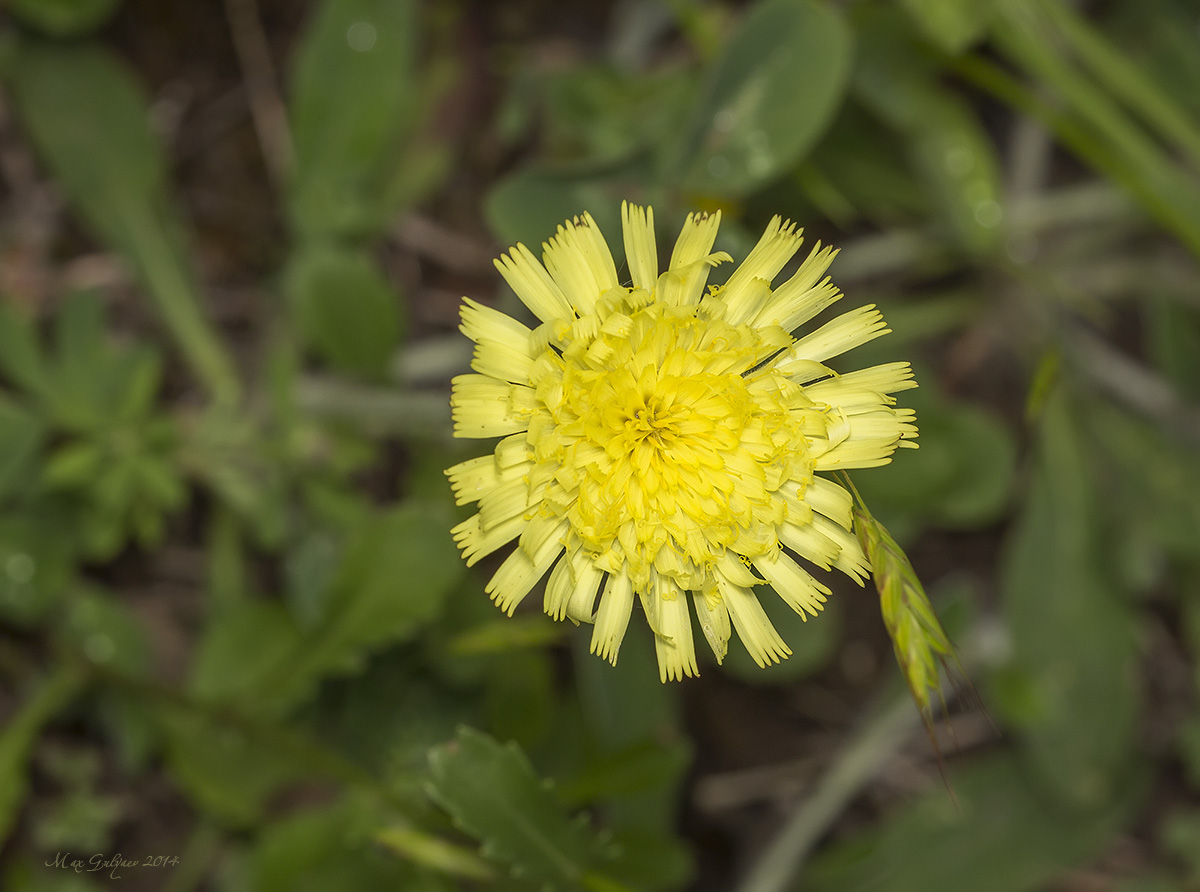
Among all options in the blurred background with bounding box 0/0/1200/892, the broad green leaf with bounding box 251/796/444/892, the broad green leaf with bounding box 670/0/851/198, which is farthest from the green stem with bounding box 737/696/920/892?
the broad green leaf with bounding box 670/0/851/198

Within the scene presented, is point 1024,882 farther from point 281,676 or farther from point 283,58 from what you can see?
point 283,58

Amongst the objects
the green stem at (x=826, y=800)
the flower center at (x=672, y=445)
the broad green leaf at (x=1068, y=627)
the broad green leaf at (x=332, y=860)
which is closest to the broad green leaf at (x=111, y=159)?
the broad green leaf at (x=332, y=860)

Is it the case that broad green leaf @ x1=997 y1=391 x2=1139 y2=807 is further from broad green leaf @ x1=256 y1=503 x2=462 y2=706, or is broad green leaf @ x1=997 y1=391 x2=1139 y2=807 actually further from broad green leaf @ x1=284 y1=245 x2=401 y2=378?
broad green leaf @ x1=284 y1=245 x2=401 y2=378

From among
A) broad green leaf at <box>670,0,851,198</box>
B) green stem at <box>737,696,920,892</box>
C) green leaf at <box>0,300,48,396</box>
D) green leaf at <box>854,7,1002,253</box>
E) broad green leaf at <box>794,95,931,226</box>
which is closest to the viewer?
broad green leaf at <box>670,0,851,198</box>

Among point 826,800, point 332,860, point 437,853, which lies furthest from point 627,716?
point 437,853

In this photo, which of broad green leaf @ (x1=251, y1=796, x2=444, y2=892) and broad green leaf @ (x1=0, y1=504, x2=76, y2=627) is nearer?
broad green leaf @ (x1=251, y1=796, x2=444, y2=892)

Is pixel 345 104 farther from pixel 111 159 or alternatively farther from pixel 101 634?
pixel 101 634

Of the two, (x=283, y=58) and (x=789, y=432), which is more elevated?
(x=283, y=58)

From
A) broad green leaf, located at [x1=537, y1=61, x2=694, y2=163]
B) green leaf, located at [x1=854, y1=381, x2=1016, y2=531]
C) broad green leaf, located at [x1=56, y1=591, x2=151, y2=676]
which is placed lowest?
green leaf, located at [x1=854, y1=381, x2=1016, y2=531]

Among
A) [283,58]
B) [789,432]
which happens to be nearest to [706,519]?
[789,432]
